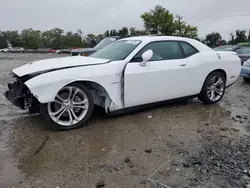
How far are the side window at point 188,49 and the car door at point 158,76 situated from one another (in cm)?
13

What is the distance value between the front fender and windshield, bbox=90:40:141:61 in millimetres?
463

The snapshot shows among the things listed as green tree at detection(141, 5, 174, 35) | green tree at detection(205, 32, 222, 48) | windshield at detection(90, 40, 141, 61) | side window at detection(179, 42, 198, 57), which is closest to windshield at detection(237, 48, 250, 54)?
side window at detection(179, 42, 198, 57)

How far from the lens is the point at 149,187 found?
96.8 inches

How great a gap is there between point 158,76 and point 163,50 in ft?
2.04

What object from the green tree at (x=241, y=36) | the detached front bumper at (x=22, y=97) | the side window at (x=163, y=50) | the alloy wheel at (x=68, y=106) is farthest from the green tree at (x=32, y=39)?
the alloy wheel at (x=68, y=106)

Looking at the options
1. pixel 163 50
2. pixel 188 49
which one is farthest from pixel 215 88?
pixel 163 50

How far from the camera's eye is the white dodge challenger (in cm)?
378

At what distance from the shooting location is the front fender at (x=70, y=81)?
11.6ft

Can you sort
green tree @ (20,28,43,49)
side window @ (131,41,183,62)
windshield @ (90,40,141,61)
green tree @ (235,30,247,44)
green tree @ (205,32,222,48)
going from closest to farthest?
windshield @ (90,40,141,61) → side window @ (131,41,183,62) → green tree @ (235,30,247,44) → green tree @ (205,32,222,48) → green tree @ (20,28,43,49)

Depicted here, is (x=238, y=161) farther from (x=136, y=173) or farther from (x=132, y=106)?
(x=132, y=106)

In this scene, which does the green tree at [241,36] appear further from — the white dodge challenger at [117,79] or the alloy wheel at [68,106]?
the alloy wheel at [68,106]

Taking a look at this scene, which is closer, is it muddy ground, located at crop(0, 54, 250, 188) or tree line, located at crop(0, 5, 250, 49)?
muddy ground, located at crop(0, 54, 250, 188)

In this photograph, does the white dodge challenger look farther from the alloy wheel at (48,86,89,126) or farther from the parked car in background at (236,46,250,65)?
the parked car in background at (236,46,250,65)

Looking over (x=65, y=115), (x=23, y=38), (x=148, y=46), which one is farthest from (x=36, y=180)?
(x=23, y=38)
